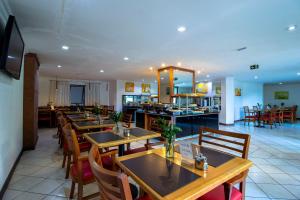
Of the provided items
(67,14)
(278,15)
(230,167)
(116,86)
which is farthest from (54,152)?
(116,86)

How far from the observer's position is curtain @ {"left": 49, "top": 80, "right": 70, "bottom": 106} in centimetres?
904

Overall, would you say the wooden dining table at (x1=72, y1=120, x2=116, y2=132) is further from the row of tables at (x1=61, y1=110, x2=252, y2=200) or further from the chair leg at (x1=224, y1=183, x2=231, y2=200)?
the chair leg at (x1=224, y1=183, x2=231, y2=200)

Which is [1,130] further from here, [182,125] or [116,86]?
[116,86]

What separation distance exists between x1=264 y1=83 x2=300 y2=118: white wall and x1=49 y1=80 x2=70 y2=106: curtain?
15.0 meters

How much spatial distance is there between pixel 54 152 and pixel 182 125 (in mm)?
3745

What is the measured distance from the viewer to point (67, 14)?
2379 millimetres

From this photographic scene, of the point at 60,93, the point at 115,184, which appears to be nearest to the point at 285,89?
the point at 115,184

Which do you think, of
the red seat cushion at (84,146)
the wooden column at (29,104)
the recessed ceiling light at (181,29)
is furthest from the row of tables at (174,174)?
the wooden column at (29,104)

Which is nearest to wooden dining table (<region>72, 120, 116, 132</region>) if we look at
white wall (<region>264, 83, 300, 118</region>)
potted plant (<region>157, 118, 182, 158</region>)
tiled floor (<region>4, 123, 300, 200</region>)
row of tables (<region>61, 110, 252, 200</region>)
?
tiled floor (<region>4, 123, 300, 200</region>)

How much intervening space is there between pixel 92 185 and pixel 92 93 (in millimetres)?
8644

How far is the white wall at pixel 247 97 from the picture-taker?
10039 millimetres

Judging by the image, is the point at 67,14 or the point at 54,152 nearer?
the point at 67,14

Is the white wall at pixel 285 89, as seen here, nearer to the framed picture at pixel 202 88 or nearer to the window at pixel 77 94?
the framed picture at pixel 202 88

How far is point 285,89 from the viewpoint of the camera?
461 inches
